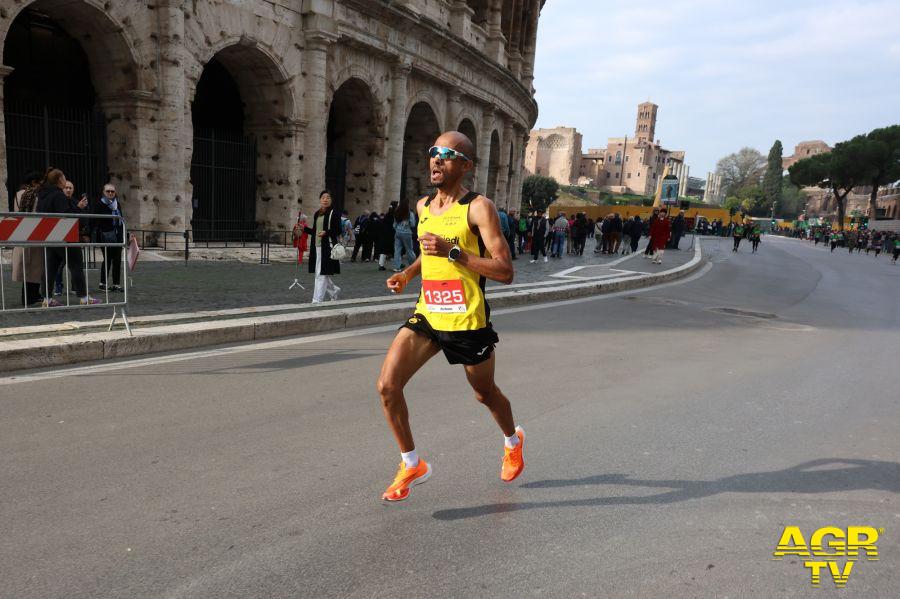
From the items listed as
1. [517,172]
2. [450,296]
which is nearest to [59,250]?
[450,296]

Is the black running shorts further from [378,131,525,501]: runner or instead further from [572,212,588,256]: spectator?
[572,212,588,256]: spectator

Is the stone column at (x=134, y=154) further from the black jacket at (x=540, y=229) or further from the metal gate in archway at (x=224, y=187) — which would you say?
the black jacket at (x=540, y=229)


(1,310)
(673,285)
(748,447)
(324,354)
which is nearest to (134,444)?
(324,354)

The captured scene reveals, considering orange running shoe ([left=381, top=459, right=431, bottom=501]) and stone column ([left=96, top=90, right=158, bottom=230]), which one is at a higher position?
stone column ([left=96, top=90, right=158, bottom=230])

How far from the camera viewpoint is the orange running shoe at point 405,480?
3.24 m

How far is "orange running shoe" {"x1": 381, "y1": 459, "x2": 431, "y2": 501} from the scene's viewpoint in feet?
10.6

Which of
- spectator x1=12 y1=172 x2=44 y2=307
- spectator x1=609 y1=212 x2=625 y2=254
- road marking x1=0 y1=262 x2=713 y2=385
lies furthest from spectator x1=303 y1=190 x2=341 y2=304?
spectator x1=609 y1=212 x2=625 y2=254

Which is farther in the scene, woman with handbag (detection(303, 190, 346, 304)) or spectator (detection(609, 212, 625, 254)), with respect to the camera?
spectator (detection(609, 212, 625, 254))

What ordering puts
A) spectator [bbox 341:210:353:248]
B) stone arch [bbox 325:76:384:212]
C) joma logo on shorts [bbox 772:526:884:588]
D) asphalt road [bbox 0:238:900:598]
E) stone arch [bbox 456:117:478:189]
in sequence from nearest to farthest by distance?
asphalt road [bbox 0:238:900:598] → joma logo on shorts [bbox 772:526:884:588] → spectator [bbox 341:210:353:248] → stone arch [bbox 325:76:384:212] → stone arch [bbox 456:117:478:189]

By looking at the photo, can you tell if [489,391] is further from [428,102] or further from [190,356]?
[428,102]

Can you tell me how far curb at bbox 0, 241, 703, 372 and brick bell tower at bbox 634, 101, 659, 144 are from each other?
158670 mm

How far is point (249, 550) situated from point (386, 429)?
66.3 inches

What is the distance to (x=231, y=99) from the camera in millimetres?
19250

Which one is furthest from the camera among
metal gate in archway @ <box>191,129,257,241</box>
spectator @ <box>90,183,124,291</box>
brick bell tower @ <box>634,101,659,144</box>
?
brick bell tower @ <box>634,101,659,144</box>
